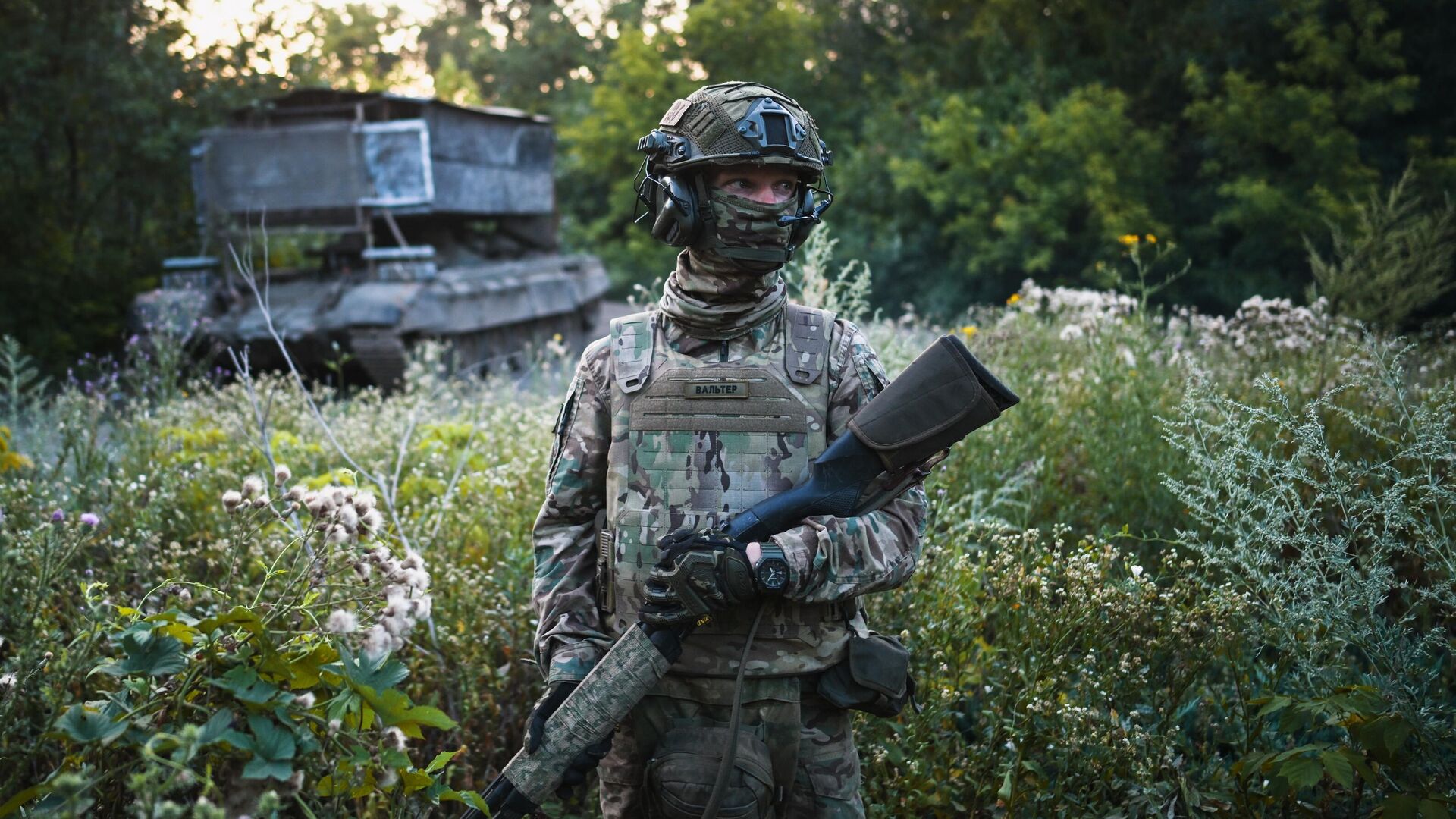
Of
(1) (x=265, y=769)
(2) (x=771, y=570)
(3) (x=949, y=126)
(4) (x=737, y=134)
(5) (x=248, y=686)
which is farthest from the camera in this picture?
(3) (x=949, y=126)

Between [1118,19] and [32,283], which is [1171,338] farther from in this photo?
[1118,19]

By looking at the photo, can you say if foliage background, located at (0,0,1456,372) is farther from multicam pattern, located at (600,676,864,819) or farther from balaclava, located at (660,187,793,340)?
multicam pattern, located at (600,676,864,819)

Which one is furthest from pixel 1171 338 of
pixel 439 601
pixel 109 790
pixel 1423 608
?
pixel 109 790

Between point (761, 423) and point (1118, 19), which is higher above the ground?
point (1118, 19)

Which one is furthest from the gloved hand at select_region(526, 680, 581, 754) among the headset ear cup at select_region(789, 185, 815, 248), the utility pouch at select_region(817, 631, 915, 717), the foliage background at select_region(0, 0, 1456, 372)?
the foliage background at select_region(0, 0, 1456, 372)

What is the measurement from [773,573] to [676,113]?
1148mm

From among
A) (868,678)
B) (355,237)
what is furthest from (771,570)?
(355,237)

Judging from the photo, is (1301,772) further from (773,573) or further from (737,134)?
(737,134)

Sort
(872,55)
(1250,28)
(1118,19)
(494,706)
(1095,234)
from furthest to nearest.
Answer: (872,55) → (1118,19) → (1095,234) → (1250,28) → (494,706)

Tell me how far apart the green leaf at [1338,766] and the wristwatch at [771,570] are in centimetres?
135

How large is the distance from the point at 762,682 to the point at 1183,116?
16.3m

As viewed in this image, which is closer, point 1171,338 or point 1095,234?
point 1171,338

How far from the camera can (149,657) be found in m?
2.04

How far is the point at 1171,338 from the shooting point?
20.7 ft
